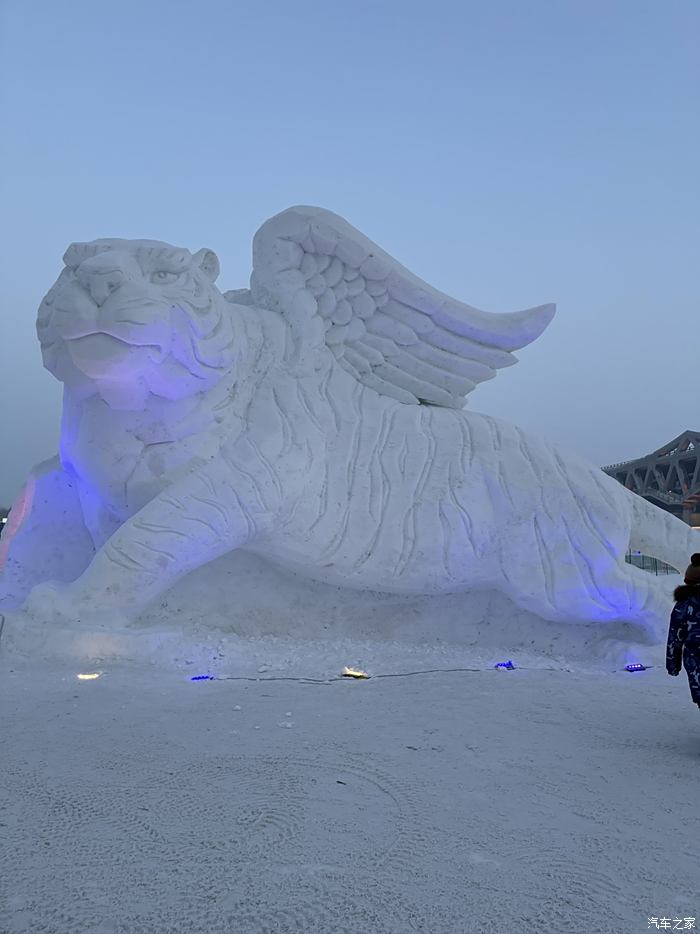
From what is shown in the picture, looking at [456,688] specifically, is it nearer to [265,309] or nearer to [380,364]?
[380,364]

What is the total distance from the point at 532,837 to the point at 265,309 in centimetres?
357

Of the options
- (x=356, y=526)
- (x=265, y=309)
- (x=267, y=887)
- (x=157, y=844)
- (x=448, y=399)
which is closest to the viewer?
(x=267, y=887)

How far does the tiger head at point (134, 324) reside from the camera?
357 centimetres

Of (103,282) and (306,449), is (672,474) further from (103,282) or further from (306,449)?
(103,282)

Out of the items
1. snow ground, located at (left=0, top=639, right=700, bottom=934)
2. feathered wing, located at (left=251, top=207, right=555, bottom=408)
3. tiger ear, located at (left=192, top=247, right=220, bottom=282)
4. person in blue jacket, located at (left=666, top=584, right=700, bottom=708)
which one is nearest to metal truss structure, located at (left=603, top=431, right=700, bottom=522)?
feathered wing, located at (left=251, top=207, right=555, bottom=408)

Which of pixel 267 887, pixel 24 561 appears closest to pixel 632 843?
pixel 267 887

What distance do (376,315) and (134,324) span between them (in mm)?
1671

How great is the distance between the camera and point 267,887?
131 cm

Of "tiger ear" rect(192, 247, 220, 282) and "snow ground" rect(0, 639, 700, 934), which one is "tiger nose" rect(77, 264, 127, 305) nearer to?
"tiger ear" rect(192, 247, 220, 282)

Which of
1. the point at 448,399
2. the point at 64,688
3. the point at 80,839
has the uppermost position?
the point at 448,399

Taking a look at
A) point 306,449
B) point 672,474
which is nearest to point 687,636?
point 306,449

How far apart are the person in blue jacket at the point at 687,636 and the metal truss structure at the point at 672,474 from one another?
14.0 m

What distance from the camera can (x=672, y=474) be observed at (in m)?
17.6

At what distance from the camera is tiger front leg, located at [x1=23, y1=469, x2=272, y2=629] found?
140 inches
